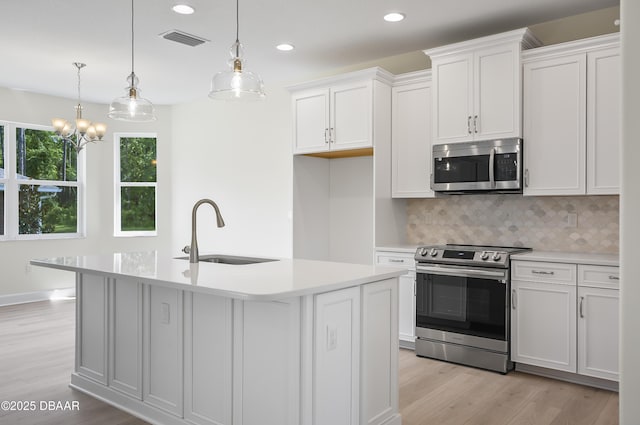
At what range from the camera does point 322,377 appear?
2.32 meters

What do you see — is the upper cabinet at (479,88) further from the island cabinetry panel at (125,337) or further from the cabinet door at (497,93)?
the island cabinetry panel at (125,337)

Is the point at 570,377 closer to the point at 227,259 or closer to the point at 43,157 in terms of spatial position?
the point at 227,259

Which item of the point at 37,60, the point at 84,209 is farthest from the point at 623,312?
the point at 84,209

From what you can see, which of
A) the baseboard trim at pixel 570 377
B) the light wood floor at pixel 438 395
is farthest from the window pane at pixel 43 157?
the baseboard trim at pixel 570 377

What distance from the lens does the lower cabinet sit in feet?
11.1

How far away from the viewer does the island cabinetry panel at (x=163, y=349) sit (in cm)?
271

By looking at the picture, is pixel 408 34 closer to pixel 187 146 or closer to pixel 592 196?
pixel 592 196

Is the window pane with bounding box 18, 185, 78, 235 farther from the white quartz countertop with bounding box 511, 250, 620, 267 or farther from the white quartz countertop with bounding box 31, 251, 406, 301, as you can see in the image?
the white quartz countertop with bounding box 511, 250, 620, 267

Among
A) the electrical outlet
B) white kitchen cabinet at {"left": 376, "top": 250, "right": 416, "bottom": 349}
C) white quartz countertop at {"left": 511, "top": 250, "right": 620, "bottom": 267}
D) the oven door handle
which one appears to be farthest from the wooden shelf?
the electrical outlet

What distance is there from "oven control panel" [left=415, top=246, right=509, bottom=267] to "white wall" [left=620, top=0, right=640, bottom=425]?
Answer: 8.41 ft

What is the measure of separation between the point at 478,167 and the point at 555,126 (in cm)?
63

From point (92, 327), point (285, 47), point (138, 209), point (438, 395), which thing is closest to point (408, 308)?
point (438, 395)

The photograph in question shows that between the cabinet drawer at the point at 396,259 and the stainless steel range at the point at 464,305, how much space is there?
15 cm

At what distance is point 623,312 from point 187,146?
21.6 ft
